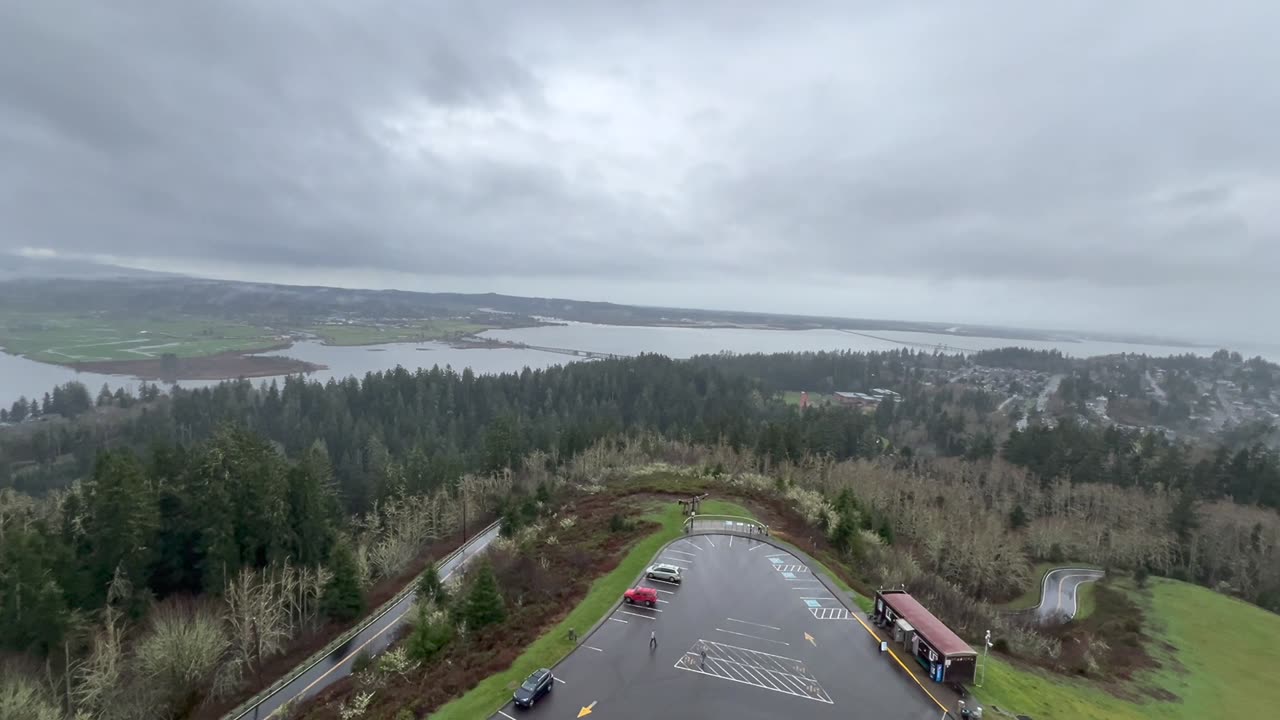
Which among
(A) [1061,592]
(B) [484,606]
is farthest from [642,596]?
(A) [1061,592]

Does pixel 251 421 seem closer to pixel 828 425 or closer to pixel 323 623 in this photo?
pixel 323 623

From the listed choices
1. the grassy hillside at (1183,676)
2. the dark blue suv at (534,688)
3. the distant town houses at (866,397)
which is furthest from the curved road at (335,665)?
the distant town houses at (866,397)

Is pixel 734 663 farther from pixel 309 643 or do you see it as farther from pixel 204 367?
pixel 204 367

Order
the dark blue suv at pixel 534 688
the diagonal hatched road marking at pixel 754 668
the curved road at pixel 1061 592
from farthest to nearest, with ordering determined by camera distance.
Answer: the curved road at pixel 1061 592 → the diagonal hatched road marking at pixel 754 668 → the dark blue suv at pixel 534 688

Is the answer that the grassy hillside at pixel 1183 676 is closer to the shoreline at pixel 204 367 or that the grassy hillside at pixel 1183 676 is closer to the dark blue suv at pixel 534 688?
the dark blue suv at pixel 534 688

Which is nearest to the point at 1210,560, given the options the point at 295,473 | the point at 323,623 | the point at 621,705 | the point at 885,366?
the point at 621,705

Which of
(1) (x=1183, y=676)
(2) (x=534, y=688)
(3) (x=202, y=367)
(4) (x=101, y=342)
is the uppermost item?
(2) (x=534, y=688)
